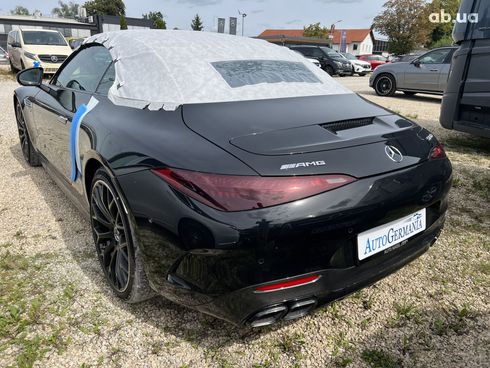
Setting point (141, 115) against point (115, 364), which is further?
point (141, 115)

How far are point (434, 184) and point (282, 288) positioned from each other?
3.08 ft

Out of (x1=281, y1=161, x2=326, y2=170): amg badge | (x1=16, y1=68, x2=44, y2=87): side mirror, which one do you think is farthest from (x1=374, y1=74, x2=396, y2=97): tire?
(x1=281, y1=161, x2=326, y2=170): amg badge

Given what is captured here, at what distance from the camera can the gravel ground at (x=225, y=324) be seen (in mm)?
1843

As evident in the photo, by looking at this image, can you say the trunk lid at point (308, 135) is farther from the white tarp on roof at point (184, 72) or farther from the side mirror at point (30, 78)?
the side mirror at point (30, 78)

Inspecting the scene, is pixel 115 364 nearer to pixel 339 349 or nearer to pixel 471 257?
pixel 339 349

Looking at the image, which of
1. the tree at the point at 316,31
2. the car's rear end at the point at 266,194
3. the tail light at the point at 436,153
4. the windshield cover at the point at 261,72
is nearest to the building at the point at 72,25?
the tree at the point at 316,31

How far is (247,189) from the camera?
58.7 inches

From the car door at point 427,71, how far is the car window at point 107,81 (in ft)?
34.1

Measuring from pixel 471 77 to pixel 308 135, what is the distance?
3557 mm

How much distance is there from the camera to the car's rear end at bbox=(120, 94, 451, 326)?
1.50 metres

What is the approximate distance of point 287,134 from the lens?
174cm

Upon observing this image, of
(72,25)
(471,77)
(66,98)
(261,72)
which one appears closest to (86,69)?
(66,98)

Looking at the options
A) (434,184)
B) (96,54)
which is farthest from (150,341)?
(96,54)

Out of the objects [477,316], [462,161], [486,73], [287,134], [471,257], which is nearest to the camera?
[287,134]
